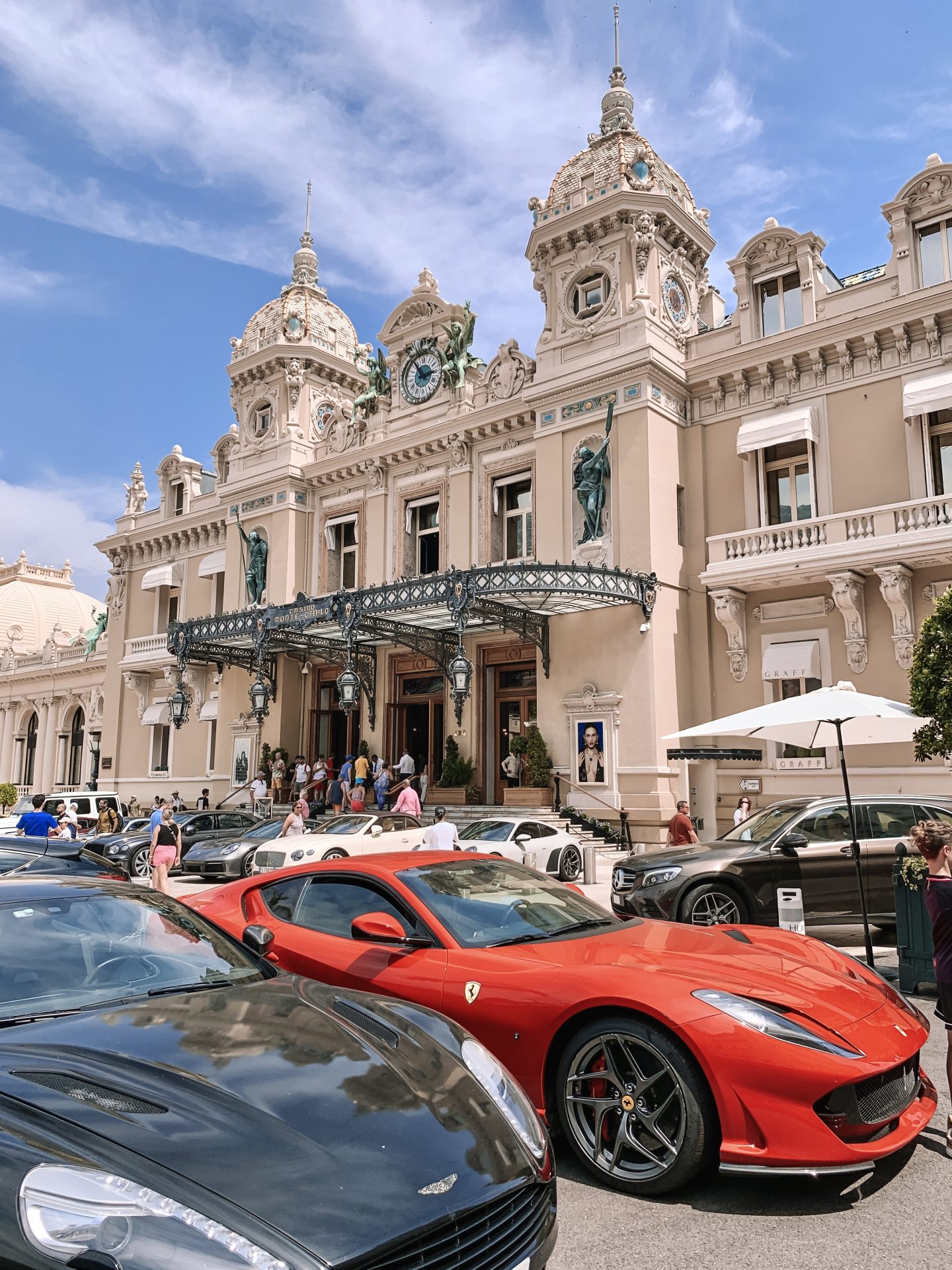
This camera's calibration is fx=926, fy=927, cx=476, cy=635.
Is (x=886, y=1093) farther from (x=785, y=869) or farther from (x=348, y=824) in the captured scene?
(x=348, y=824)

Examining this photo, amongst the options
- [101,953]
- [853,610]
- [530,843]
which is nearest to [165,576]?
[530,843]

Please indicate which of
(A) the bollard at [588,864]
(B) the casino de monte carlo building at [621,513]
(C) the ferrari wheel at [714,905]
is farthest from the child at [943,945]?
(B) the casino de monte carlo building at [621,513]

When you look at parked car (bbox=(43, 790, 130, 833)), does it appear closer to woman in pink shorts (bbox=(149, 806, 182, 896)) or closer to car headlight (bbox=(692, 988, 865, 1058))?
woman in pink shorts (bbox=(149, 806, 182, 896))

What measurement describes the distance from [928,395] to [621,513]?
669 centimetres

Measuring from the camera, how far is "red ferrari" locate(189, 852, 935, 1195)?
3926 millimetres

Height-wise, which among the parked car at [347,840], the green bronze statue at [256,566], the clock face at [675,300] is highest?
the clock face at [675,300]

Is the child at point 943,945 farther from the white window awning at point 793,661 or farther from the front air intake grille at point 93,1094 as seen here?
the white window awning at point 793,661

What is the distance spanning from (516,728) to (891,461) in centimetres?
1069

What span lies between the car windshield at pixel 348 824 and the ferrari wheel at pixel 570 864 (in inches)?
144

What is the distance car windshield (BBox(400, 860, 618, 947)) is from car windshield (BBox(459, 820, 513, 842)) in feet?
36.4

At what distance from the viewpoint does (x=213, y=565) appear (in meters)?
32.4

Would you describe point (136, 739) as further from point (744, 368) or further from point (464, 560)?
point (744, 368)

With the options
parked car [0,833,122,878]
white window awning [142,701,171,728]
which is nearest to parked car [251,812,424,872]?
parked car [0,833,122,878]

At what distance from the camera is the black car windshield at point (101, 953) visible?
360 centimetres
